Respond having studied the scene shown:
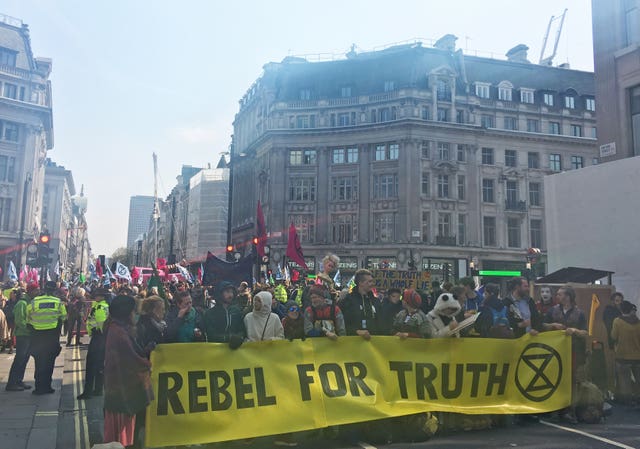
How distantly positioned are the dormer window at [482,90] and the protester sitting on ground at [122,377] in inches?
2056

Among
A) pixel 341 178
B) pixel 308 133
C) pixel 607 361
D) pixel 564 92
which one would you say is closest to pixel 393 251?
pixel 341 178

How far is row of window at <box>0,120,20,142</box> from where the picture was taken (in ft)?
175

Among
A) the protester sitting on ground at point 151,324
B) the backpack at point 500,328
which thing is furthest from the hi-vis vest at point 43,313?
the backpack at point 500,328

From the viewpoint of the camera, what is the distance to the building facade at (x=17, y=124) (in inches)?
2078

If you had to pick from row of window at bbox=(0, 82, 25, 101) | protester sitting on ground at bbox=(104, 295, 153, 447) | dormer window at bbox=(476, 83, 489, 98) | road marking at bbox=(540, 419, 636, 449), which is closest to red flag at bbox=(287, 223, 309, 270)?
road marking at bbox=(540, 419, 636, 449)

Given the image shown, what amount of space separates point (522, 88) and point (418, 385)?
2096 inches

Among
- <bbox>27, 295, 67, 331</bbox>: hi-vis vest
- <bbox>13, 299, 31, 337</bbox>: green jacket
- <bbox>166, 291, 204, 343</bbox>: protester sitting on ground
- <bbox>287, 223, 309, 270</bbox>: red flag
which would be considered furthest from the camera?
<bbox>287, 223, 309, 270</bbox>: red flag

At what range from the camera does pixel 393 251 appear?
4866 centimetres

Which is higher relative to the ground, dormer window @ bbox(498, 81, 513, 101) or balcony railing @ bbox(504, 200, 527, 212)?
dormer window @ bbox(498, 81, 513, 101)

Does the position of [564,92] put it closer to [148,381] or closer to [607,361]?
[607,361]

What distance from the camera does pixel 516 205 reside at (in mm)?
51750

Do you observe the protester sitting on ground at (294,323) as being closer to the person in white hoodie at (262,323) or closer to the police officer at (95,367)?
the person in white hoodie at (262,323)

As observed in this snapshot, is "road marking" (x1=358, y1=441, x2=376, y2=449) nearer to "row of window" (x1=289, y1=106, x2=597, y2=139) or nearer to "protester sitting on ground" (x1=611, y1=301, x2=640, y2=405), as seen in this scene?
"protester sitting on ground" (x1=611, y1=301, x2=640, y2=405)

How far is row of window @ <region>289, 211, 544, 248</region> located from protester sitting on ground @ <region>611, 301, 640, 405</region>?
129 ft
